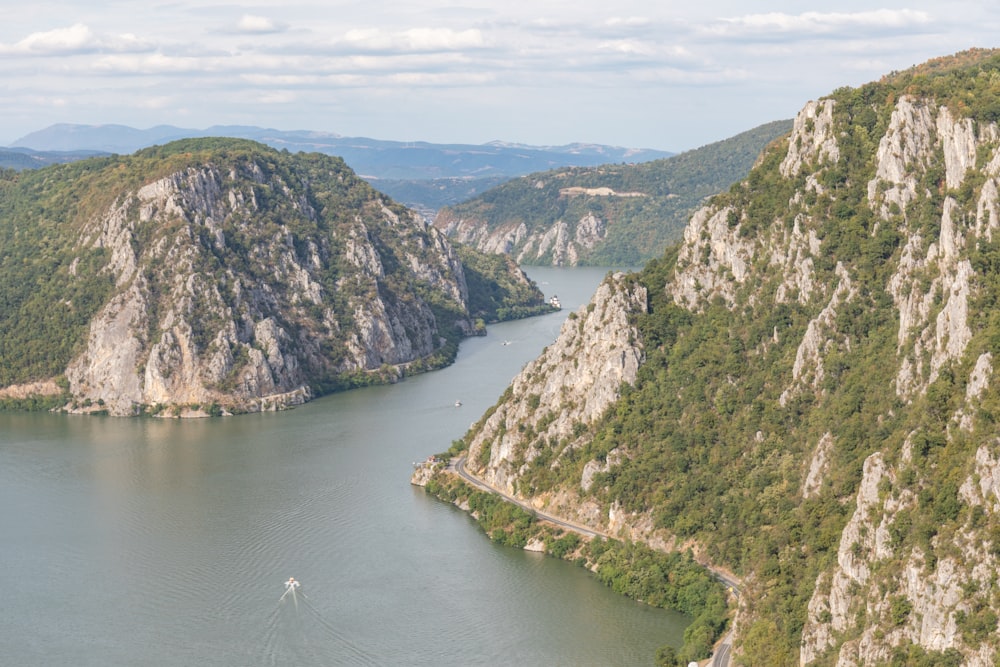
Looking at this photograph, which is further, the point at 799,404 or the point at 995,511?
the point at 799,404

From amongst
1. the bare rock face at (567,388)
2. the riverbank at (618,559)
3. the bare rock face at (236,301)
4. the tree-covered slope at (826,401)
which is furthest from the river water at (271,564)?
the bare rock face at (236,301)

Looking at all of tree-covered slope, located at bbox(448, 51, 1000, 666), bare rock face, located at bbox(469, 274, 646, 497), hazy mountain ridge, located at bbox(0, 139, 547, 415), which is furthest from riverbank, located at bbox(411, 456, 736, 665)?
hazy mountain ridge, located at bbox(0, 139, 547, 415)

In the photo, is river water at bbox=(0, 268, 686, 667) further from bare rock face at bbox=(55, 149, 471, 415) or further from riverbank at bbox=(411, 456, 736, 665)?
bare rock face at bbox=(55, 149, 471, 415)

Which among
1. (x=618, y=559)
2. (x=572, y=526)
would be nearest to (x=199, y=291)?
(x=572, y=526)

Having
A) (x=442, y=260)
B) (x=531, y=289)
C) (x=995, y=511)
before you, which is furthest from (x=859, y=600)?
(x=531, y=289)

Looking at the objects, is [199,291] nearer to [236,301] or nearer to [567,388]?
[236,301]

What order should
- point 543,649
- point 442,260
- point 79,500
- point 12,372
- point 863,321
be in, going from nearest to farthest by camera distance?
point 543,649
point 863,321
point 79,500
point 12,372
point 442,260

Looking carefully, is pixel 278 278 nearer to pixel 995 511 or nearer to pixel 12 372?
pixel 12 372

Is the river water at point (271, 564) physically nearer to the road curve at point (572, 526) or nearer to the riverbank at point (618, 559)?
the riverbank at point (618, 559)
